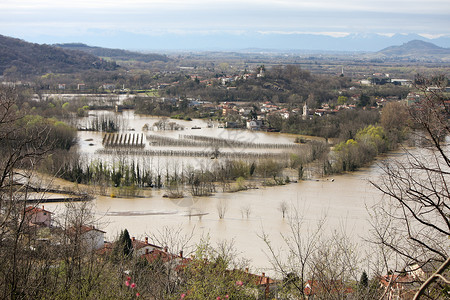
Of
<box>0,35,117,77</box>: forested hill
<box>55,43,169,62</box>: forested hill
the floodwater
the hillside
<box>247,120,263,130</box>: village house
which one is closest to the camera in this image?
the floodwater

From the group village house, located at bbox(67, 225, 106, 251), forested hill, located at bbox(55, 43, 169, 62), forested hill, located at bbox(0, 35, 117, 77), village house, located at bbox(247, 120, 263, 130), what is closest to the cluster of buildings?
village house, located at bbox(67, 225, 106, 251)

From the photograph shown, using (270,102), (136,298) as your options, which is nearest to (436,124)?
(136,298)

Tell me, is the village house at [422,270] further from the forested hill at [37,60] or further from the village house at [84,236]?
the forested hill at [37,60]

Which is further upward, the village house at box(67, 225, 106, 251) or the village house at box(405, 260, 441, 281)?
the village house at box(405, 260, 441, 281)

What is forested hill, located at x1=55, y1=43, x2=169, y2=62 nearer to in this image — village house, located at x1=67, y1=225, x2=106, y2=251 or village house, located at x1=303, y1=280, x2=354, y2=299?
village house, located at x1=67, y1=225, x2=106, y2=251

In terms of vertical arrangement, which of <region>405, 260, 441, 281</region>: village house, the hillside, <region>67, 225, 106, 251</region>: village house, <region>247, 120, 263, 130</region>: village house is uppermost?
the hillside

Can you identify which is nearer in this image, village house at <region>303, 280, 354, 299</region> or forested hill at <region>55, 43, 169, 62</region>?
village house at <region>303, 280, 354, 299</region>

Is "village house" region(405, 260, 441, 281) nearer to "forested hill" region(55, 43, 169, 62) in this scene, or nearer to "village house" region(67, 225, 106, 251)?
"village house" region(67, 225, 106, 251)

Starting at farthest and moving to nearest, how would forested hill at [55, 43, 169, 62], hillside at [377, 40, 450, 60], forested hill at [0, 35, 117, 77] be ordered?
hillside at [377, 40, 450, 60], forested hill at [55, 43, 169, 62], forested hill at [0, 35, 117, 77]

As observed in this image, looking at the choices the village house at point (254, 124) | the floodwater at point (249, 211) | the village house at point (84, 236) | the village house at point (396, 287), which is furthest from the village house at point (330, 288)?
the village house at point (254, 124)
